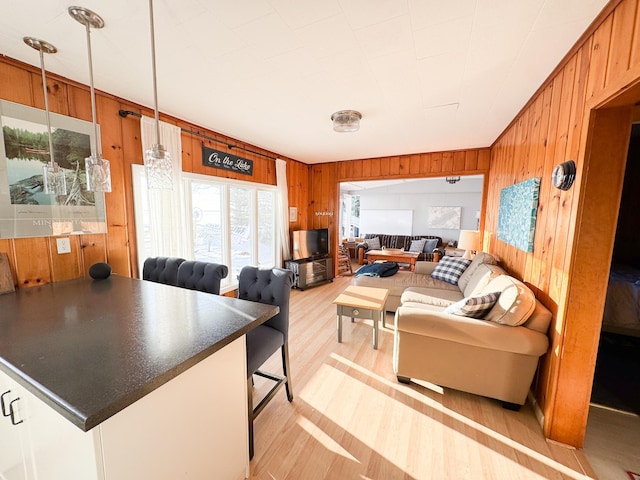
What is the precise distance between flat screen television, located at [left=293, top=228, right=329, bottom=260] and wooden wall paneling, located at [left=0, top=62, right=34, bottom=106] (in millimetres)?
3520

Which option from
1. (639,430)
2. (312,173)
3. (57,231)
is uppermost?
(312,173)

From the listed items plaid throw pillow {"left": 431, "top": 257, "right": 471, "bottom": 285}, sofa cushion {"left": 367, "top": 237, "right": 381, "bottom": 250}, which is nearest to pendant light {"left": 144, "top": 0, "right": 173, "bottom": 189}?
plaid throw pillow {"left": 431, "top": 257, "right": 471, "bottom": 285}

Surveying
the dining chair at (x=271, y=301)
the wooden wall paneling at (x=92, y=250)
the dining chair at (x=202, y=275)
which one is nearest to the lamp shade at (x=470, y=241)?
the dining chair at (x=271, y=301)

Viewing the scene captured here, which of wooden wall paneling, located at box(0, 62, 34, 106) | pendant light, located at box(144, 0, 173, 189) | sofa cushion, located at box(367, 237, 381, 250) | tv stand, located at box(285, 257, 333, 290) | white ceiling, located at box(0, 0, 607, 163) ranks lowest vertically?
tv stand, located at box(285, 257, 333, 290)

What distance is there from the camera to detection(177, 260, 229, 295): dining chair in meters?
1.99

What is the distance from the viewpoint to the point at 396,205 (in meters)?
8.48

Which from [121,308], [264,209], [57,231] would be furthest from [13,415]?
[264,209]

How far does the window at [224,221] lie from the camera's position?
264cm

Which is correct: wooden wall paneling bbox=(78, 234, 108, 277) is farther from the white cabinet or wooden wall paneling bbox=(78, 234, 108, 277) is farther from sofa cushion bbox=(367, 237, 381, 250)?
sofa cushion bbox=(367, 237, 381, 250)

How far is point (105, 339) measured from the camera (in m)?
1.07

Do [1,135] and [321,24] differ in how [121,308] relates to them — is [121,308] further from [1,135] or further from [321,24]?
[321,24]

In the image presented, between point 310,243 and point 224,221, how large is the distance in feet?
6.27

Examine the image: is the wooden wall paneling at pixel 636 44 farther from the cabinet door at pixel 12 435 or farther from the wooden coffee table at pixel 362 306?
the cabinet door at pixel 12 435

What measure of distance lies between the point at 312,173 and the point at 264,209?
164cm
